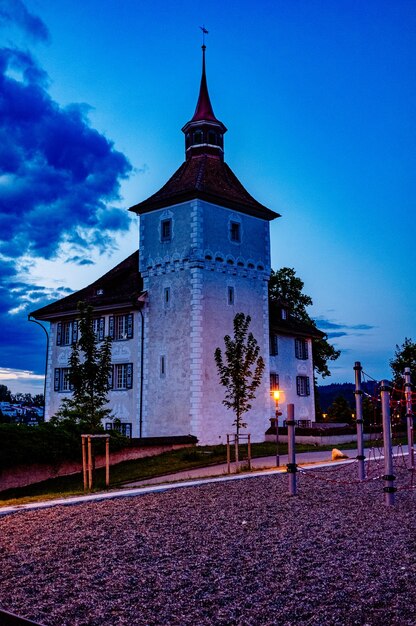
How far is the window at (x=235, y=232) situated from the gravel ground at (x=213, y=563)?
27.1 meters

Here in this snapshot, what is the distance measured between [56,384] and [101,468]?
56.2 ft

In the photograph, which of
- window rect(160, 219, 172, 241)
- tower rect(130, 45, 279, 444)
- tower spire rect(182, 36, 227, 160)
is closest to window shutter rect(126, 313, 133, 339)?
tower rect(130, 45, 279, 444)

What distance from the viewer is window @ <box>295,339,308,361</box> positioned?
45375 millimetres

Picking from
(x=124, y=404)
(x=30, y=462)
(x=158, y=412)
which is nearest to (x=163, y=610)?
(x=30, y=462)

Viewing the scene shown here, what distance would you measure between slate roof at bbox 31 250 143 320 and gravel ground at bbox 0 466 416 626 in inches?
1086

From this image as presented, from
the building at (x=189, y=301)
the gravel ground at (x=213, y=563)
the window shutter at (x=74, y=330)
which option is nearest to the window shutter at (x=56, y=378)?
the building at (x=189, y=301)

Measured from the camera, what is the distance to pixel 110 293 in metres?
41.1

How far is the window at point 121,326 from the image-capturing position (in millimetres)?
39250

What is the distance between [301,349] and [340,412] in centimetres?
884

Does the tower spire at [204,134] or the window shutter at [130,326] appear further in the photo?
the tower spire at [204,134]

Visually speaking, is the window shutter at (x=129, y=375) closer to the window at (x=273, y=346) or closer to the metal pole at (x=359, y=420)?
the window at (x=273, y=346)

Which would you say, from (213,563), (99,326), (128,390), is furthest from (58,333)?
(213,563)

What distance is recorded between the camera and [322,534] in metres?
9.09

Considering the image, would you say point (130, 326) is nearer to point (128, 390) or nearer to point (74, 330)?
point (128, 390)
